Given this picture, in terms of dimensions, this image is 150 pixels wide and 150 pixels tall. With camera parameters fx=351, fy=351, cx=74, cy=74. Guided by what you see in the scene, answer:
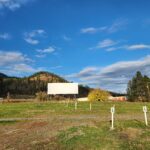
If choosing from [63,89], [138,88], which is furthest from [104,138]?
[138,88]

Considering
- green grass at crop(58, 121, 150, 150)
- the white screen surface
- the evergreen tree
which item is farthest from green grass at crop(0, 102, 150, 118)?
the evergreen tree

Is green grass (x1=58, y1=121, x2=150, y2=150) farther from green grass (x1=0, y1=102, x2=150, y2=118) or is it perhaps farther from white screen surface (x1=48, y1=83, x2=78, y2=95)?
white screen surface (x1=48, y1=83, x2=78, y2=95)

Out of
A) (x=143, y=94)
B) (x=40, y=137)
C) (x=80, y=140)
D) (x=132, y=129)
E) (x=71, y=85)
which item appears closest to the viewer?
(x=80, y=140)

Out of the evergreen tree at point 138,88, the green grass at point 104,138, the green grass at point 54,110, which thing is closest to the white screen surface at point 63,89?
the evergreen tree at point 138,88

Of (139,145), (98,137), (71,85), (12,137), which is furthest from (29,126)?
(71,85)

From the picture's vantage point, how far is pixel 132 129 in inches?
815

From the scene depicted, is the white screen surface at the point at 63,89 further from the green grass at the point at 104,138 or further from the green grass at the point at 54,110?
the green grass at the point at 104,138

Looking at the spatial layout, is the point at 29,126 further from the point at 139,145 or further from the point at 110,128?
the point at 139,145

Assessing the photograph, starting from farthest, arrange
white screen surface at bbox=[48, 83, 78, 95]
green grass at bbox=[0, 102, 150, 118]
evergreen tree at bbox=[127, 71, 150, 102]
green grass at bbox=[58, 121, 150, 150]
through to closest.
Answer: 1. evergreen tree at bbox=[127, 71, 150, 102]
2. white screen surface at bbox=[48, 83, 78, 95]
3. green grass at bbox=[0, 102, 150, 118]
4. green grass at bbox=[58, 121, 150, 150]

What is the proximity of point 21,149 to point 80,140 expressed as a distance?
2.93 metres

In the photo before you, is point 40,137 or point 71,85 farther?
point 71,85

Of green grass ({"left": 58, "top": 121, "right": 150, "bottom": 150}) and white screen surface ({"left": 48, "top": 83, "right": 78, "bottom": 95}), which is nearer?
green grass ({"left": 58, "top": 121, "right": 150, "bottom": 150})

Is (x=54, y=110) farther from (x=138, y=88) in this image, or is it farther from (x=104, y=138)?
(x=138, y=88)

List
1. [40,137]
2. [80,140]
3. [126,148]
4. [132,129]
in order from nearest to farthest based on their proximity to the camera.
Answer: [126,148] < [80,140] < [40,137] < [132,129]
